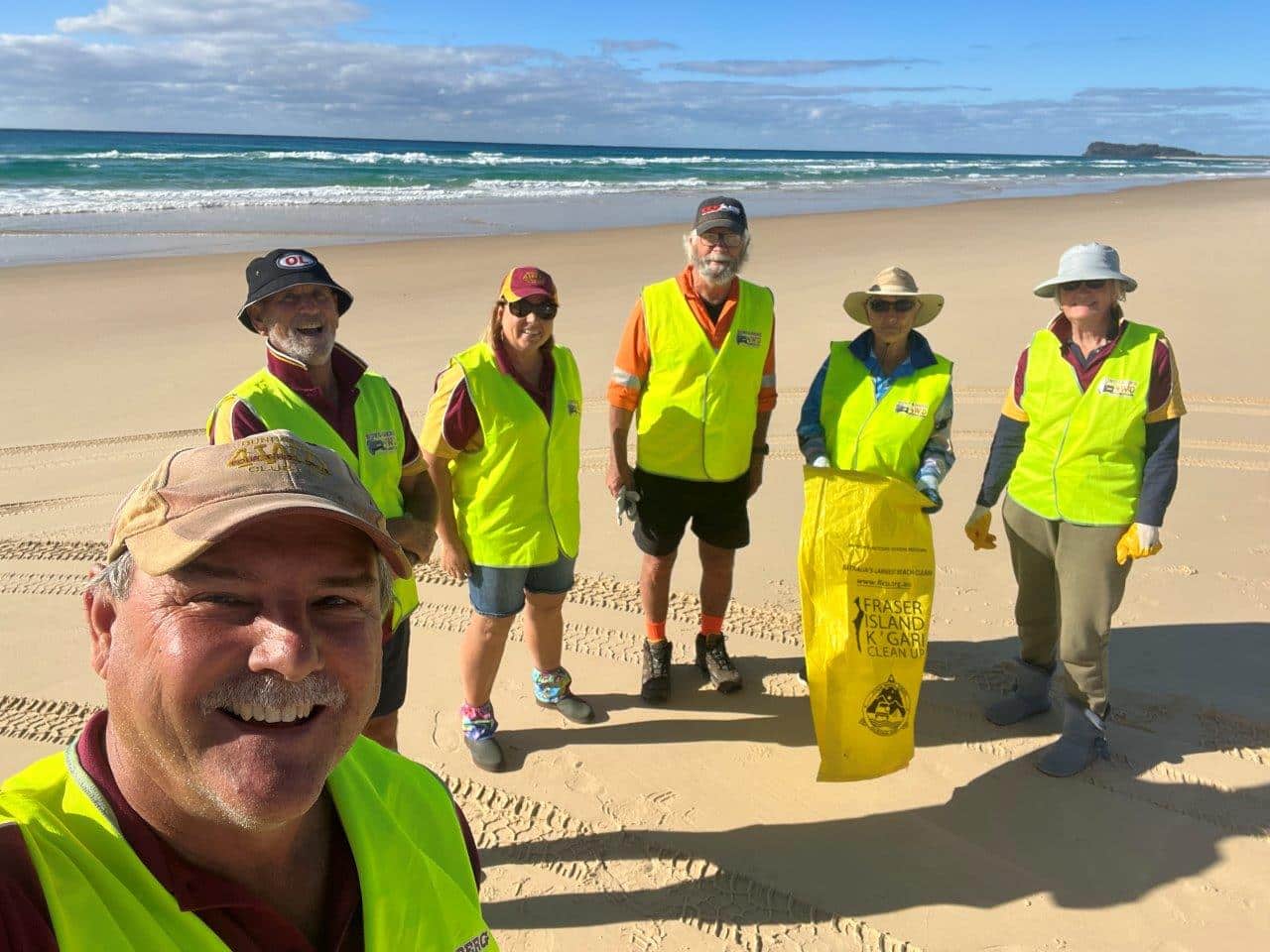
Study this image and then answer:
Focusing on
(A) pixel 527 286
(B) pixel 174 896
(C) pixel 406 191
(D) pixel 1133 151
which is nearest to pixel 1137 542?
(A) pixel 527 286

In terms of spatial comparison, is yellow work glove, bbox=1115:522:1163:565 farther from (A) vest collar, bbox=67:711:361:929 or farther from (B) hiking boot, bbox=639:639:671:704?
(A) vest collar, bbox=67:711:361:929

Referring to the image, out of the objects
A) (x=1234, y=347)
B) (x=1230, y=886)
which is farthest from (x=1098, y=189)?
(x=1230, y=886)

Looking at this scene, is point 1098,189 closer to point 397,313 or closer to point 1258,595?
point 397,313

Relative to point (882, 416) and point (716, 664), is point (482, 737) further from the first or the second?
point (882, 416)

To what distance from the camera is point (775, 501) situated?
6.41 m

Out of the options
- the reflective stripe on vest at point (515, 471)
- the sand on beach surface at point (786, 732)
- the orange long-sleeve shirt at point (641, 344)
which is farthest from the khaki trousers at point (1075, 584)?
the reflective stripe on vest at point (515, 471)

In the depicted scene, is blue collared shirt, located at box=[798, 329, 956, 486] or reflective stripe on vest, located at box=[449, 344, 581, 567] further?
blue collared shirt, located at box=[798, 329, 956, 486]

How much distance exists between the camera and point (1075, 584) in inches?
145

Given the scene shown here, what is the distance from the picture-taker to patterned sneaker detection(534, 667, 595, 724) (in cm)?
410

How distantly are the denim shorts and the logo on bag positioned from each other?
1.32 meters

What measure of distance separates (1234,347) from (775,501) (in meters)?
6.50

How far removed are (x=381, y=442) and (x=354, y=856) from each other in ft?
5.98

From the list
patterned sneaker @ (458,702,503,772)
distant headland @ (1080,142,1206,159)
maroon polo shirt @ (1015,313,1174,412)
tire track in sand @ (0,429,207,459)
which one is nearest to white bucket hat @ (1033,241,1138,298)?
maroon polo shirt @ (1015,313,1174,412)

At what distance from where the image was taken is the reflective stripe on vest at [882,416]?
12.1 feet
